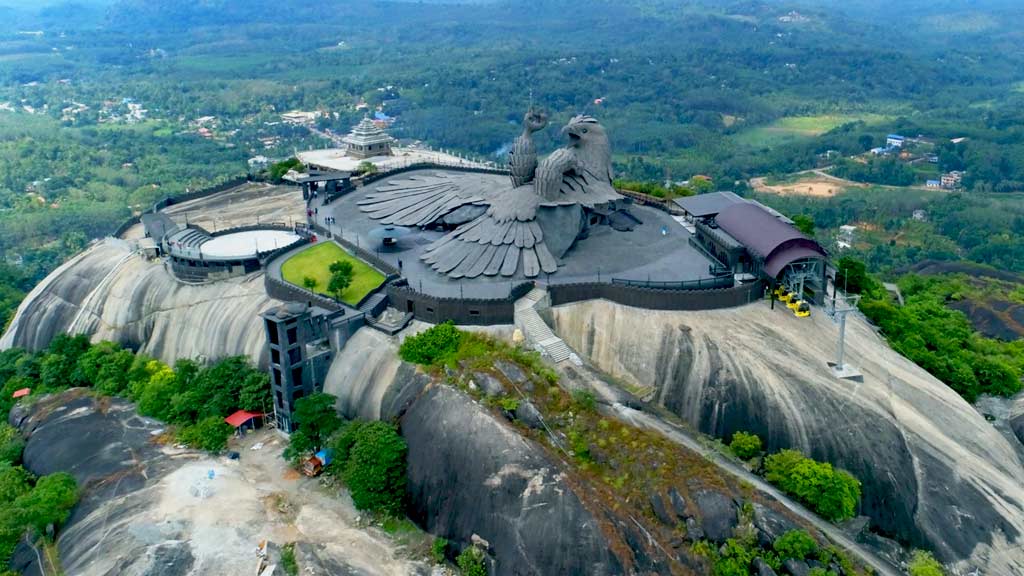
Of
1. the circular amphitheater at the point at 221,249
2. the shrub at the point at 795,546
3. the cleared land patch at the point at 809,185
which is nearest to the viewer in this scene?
the shrub at the point at 795,546

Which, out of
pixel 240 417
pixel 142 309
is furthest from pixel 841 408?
pixel 142 309

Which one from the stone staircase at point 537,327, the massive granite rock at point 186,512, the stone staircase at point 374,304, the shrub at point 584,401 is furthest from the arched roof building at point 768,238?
the massive granite rock at point 186,512

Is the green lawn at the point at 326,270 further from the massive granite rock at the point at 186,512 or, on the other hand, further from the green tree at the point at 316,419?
the massive granite rock at the point at 186,512

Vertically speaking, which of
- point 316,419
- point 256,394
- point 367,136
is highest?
point 367,136

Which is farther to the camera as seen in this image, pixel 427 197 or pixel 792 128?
pixel 792 128

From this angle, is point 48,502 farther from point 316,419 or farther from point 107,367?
point 107,367

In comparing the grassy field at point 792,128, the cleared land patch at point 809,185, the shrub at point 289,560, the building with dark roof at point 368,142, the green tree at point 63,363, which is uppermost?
the building with dark roof at point 368,142
